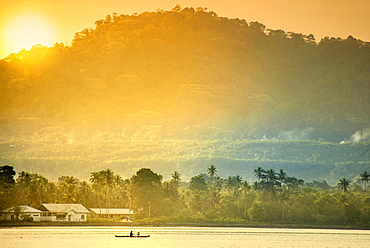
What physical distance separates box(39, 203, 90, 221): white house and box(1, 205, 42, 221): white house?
2.77 meters

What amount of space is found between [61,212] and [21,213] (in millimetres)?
15253

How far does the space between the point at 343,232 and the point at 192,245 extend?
2600 inches

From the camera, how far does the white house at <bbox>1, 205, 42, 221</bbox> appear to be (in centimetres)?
18150

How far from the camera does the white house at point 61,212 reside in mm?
193375

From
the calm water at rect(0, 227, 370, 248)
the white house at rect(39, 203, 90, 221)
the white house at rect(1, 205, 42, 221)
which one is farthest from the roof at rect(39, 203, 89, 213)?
the calm water at rect(0, 227, 370, 248)

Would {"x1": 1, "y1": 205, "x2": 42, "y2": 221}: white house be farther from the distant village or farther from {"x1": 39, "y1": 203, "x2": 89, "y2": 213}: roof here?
{"x1": 39, "y1": 203, "x2": 89, "y2": 213}: roof

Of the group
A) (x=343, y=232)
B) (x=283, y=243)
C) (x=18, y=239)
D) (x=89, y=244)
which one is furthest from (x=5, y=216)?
(x=343, y=232)

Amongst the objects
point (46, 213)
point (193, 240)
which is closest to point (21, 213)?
point (46, 213)

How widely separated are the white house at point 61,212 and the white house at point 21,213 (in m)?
2.77

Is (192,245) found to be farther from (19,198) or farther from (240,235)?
(19,198)

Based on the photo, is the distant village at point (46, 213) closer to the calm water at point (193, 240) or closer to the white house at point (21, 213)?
the white house at point (21, 213)

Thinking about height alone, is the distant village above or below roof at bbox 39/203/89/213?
below

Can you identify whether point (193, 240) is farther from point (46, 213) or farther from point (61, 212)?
point (61, 212)

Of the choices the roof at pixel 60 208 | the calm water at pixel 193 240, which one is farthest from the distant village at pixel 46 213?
the calm water at pixel 193 240
